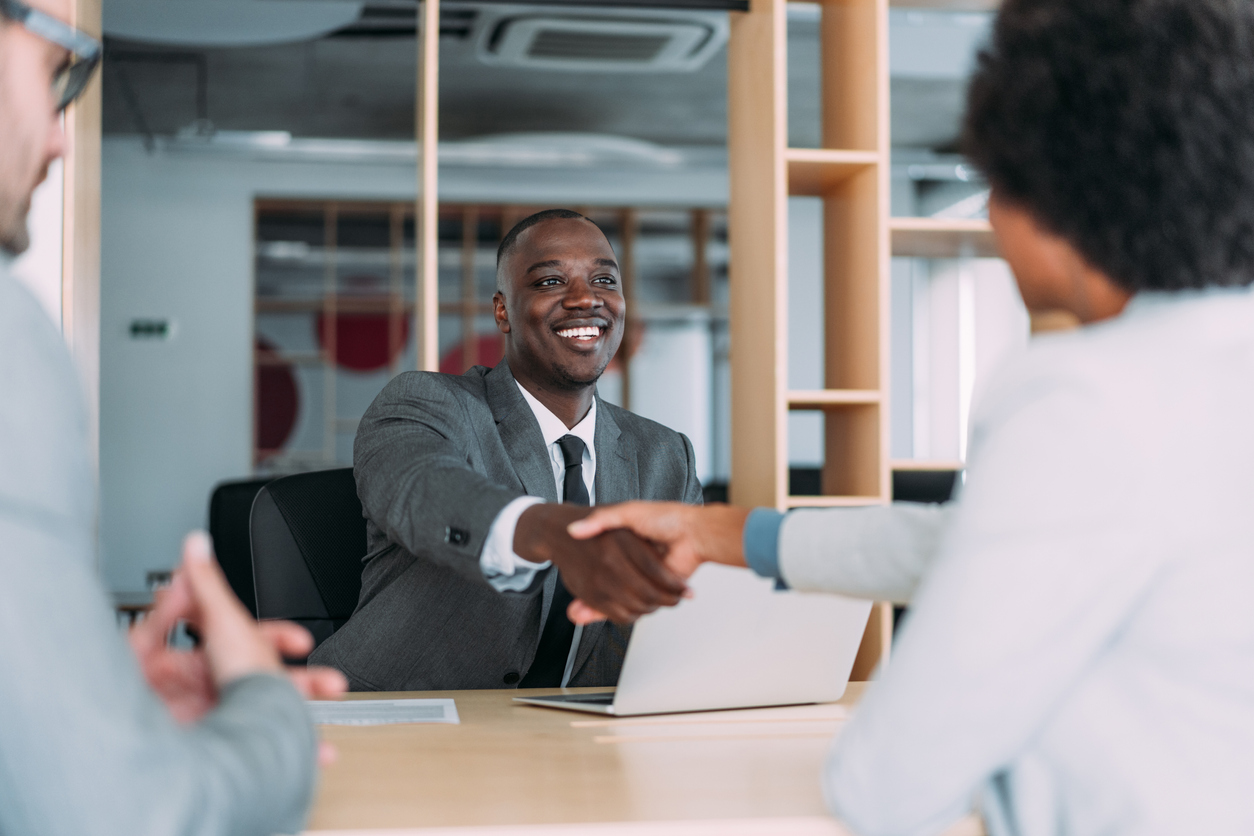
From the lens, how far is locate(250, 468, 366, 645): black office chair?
2.32m

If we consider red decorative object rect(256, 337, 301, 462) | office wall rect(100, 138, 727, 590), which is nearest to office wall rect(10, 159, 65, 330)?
office wall rect(100, 138, 727, 590)

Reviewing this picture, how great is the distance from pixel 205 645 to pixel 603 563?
720 mm

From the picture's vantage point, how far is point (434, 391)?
2.20m

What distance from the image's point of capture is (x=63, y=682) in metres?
0.69

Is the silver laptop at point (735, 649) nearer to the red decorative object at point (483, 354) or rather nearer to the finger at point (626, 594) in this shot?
the finger at point (626, 594)

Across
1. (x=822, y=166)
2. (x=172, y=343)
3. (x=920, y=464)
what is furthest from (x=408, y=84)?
(x=920, y=464)

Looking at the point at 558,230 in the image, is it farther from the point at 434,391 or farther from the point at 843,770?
the point at 843,770

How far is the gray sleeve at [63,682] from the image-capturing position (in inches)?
27.2

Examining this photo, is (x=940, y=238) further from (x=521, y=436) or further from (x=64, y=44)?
(x=64, y=44)

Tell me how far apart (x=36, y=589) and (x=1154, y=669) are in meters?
0.77

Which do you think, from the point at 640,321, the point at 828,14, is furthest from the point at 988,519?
the point at 640,321

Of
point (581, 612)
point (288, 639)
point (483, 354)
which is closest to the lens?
point (288, 639)

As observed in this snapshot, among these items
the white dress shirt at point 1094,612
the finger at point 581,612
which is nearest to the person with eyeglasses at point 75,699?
the white dress shirt at point 1094,612

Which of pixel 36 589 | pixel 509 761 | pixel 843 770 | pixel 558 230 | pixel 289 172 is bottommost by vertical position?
pixel 509 761
